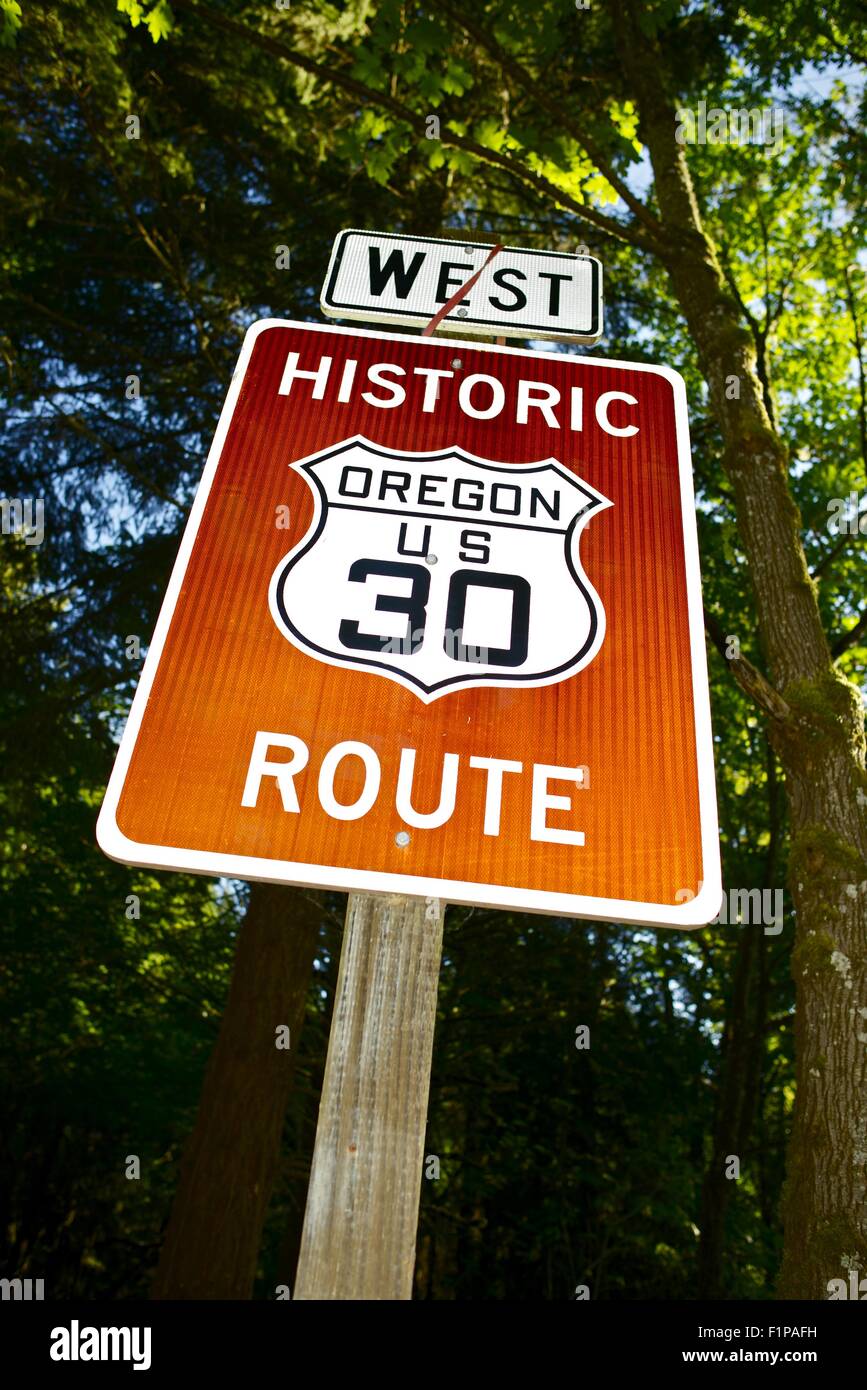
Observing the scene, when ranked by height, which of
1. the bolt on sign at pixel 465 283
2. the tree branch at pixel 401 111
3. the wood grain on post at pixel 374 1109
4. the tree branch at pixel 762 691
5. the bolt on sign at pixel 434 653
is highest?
the tree branch at pixel 401 111

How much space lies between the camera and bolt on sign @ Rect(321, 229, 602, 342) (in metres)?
2.61

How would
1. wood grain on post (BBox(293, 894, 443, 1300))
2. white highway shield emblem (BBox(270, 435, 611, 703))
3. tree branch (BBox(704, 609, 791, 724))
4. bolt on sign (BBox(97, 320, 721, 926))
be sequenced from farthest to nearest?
tree branch (BBox(704, 609, 791, 724)) → white highway shield emblem (BBox(270, 435, 611, 703)) → bolt on sign (BBox(97, 320, 721, 926)) → wood grain on post (BBox(293, 894, 443, 1300))

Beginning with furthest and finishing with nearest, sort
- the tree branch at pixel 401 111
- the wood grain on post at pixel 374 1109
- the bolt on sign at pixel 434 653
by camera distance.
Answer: the tree branch at pixel 401 111, the bolt on sign at pixel 434 653, the wood grain on post at pixel 374 1109

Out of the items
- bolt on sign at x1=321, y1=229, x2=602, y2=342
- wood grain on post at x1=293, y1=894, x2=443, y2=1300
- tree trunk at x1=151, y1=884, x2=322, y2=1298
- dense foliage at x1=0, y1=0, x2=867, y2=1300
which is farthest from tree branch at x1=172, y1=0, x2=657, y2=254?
tree trunk at x1=151, y1=884, x2=322, y2=1298

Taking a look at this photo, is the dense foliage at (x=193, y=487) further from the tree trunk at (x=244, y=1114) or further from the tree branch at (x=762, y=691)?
the tree branch at (x=762, y=691)

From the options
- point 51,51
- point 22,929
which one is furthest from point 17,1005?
point 51,51

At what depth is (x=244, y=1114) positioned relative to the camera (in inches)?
260

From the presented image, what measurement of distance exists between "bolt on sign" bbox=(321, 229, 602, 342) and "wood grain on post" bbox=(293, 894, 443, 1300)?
5.57ft

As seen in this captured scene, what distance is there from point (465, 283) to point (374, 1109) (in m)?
2.10

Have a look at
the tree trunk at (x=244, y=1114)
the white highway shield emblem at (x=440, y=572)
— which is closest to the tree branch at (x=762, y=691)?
the white highway shield emblem at (x=440, y=572)

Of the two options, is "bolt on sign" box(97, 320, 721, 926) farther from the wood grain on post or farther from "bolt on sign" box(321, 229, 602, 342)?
"bolt on sign" box(321, 229, 602, 342)

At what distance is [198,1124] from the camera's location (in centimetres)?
667

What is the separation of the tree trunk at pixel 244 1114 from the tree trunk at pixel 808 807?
4420 mm

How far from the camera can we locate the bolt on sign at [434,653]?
61.4 inches
